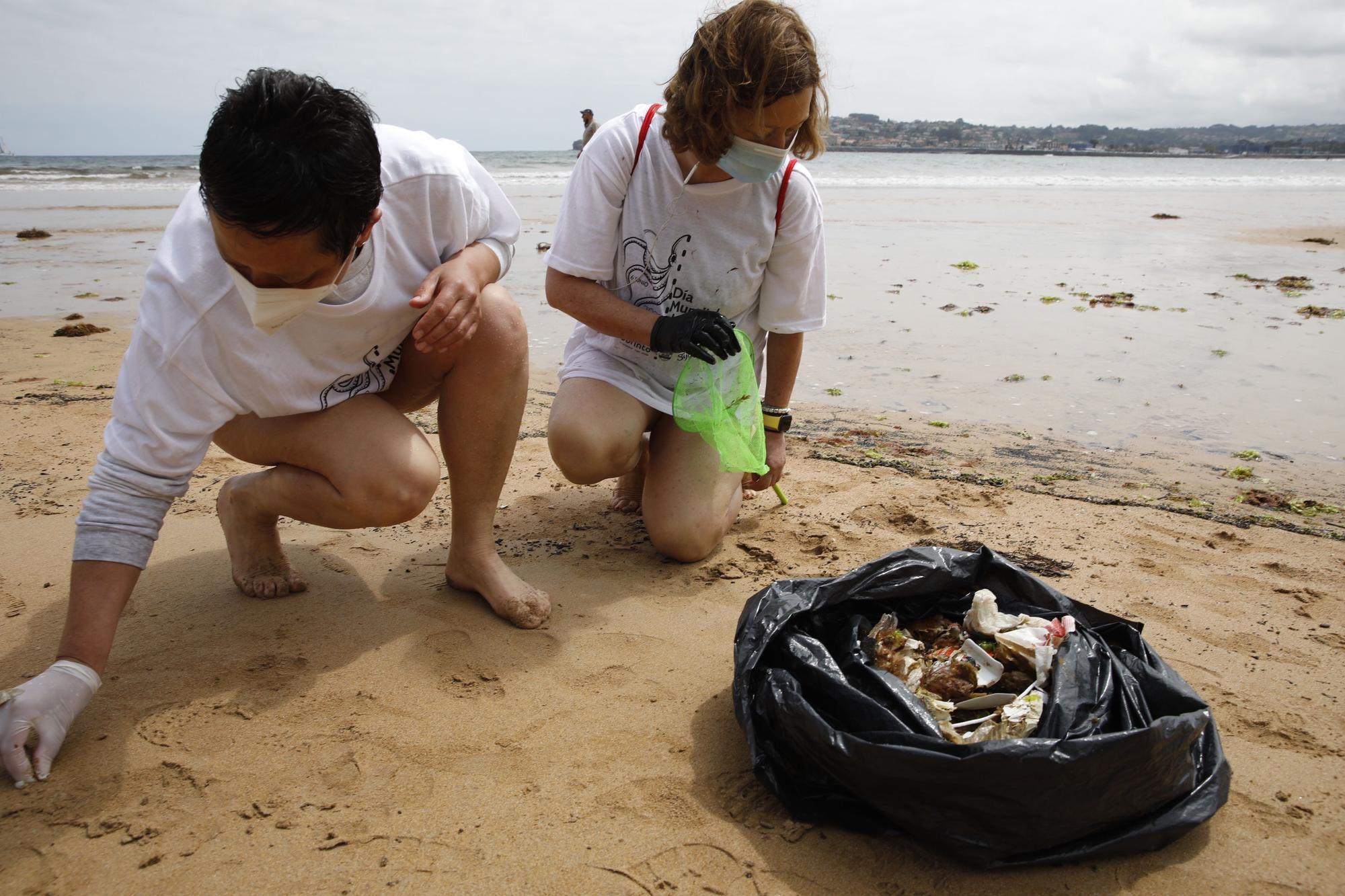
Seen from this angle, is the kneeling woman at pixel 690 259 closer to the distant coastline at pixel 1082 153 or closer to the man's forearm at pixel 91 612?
the man's forearm at pixel 91 612

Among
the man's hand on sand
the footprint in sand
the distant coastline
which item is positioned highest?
the distant coastline

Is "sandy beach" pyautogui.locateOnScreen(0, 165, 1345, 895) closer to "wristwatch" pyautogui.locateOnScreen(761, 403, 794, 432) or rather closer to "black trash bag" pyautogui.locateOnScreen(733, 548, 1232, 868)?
"black trash bag" pyautogui.locateOnScreen(733, 548, 1232, 868)

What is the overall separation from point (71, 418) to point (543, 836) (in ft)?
10.2

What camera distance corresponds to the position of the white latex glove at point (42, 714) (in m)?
1.59

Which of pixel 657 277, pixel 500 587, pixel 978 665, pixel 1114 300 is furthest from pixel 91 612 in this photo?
pixel 1114 300

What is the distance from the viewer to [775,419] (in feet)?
9.12

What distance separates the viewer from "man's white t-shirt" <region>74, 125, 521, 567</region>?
1.75m

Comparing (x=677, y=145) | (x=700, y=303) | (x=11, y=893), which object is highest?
(x=677, y=145)

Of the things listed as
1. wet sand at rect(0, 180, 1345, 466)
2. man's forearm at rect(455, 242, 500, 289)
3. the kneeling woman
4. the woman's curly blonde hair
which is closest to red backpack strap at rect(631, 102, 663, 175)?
the kneeling woman

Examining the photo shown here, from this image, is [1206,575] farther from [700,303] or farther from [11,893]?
[11,893]

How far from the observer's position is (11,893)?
1390mm

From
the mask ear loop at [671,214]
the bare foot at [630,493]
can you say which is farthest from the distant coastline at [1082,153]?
the mask ear loop at [671,214]

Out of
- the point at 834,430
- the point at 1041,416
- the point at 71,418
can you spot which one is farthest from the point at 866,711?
the point at 71,418

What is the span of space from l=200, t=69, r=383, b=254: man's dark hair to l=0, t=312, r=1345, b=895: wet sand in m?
0.97
